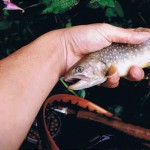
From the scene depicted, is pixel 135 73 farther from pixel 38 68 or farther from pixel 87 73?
pixel 38 68

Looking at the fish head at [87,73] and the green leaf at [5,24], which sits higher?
the green leaf at [5,24]

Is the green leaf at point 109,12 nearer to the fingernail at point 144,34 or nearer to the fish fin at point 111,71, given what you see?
the fingernail at point 144,34

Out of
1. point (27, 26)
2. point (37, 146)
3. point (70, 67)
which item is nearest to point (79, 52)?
point (70, 67)

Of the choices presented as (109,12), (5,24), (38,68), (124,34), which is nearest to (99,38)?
(124,34)

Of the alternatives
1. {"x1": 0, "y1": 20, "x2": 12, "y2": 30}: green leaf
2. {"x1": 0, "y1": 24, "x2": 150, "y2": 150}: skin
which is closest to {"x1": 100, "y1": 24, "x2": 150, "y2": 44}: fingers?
{"x1": 0, "y1": 24, "x2": 150, "y2": 150}: skin

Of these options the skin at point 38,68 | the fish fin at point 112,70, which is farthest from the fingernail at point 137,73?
the fish fin at point 112,70

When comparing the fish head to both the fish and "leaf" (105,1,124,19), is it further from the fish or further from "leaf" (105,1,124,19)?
"leaf" (105,1,124,19)
